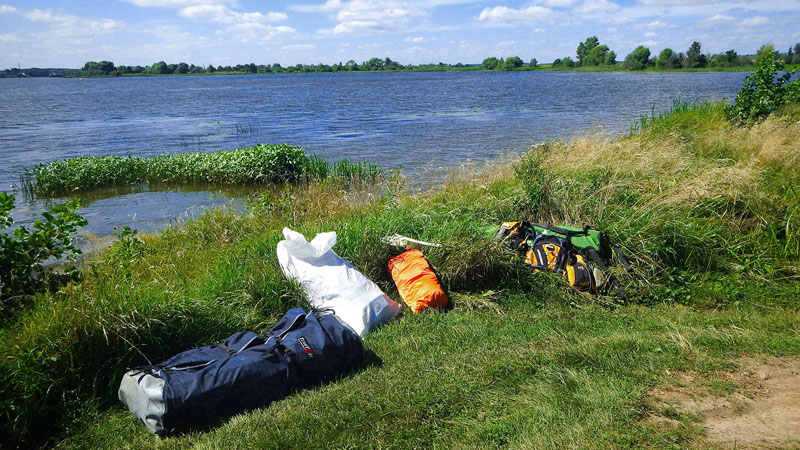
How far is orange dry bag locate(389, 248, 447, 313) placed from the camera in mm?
5422

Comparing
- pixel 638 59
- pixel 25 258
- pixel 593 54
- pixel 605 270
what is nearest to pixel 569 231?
pixel 605 270

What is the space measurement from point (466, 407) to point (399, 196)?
5.48 meters

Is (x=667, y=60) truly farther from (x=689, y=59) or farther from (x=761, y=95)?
(x=761, y=95)

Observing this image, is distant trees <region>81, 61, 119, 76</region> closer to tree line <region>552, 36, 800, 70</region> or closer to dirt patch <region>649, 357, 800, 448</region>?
tree line <region>552, 36, 800, 70</region>

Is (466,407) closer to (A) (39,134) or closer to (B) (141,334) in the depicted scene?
(B) (141,334)

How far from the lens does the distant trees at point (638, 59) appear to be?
120m

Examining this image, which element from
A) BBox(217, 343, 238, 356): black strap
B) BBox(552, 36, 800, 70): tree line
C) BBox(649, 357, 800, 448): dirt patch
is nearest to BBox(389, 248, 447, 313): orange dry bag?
BBox(217, 343, 238, 356): black strap

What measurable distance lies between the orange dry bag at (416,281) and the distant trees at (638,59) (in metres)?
131

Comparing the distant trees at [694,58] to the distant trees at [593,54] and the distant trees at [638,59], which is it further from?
the distant trees at [593,54]

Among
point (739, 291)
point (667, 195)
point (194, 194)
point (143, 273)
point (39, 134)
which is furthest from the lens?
point (39, 134)

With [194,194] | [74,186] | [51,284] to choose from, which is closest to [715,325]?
[51,284]

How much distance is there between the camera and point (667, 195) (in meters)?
7.25

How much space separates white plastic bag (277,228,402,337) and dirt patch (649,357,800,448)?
252cm

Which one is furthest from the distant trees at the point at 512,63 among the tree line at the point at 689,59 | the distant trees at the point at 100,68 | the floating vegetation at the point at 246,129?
the floating vegetation at the point at 246,129
